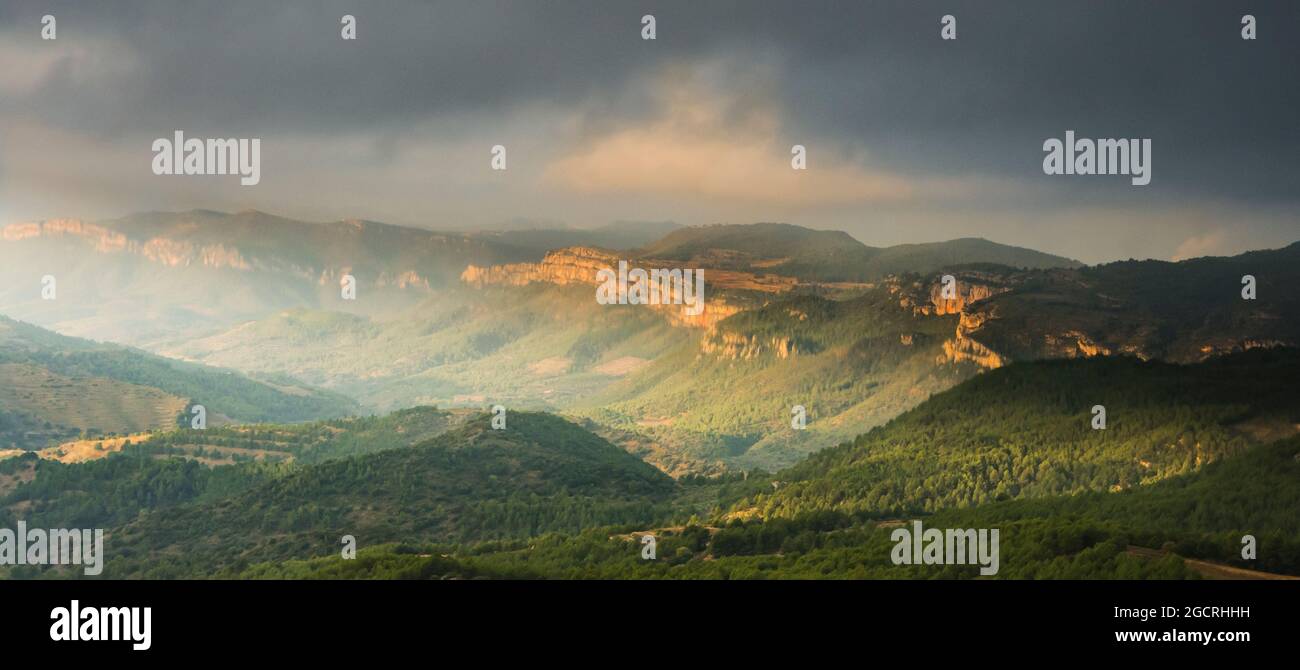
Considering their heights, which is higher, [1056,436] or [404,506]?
[1056,436]

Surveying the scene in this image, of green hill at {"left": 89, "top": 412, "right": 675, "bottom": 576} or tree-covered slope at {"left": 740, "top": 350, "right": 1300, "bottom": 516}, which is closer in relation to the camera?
tree-covered slope at {"left": 740, "top": 350, "right": 1300, "bottom": 516}

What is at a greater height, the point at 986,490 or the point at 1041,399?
the point at 1041,399

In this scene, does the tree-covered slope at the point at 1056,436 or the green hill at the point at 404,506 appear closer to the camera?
the tree-covered slope at the point at 1056,436

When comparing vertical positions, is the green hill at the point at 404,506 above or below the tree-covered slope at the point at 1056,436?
below

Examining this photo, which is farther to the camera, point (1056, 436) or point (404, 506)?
point (404, 506)

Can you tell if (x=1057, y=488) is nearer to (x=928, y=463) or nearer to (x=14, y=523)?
(x=928, y=463)

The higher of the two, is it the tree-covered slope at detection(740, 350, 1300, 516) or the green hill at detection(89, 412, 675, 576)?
the tree-covered slope at detection(740, 350, 1300, 516)
